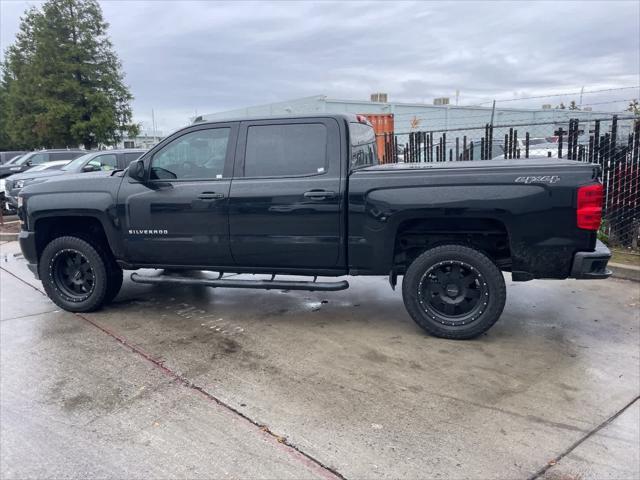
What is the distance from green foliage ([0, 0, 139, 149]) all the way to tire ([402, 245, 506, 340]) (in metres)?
25.7

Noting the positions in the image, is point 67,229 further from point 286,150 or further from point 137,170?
point 286,150

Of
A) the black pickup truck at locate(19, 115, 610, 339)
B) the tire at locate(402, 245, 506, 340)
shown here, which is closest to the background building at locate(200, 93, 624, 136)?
the black pickup truck at locate(19, 115, 610, 339)

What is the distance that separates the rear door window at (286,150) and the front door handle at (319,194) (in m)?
0.21

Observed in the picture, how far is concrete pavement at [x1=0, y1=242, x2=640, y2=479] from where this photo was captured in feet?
9.82

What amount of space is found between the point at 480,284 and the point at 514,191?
2.78 feet

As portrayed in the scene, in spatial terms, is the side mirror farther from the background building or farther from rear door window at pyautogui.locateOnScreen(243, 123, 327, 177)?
the background building

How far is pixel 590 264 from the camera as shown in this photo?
169 inches

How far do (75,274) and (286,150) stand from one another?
2774mm

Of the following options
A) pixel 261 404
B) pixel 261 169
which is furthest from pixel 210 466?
pixel 261 169

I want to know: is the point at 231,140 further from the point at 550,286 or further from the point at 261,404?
the point at 550,286

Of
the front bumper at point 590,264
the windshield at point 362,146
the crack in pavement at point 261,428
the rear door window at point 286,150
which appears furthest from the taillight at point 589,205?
the crack in pavement at point 261,428

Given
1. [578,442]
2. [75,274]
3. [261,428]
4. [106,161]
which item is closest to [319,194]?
[261,428]

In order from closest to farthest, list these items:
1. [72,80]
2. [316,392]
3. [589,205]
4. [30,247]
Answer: [316,392] → [589,205] → [30,247] → [72,80]

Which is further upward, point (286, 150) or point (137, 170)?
point (286, 150)
